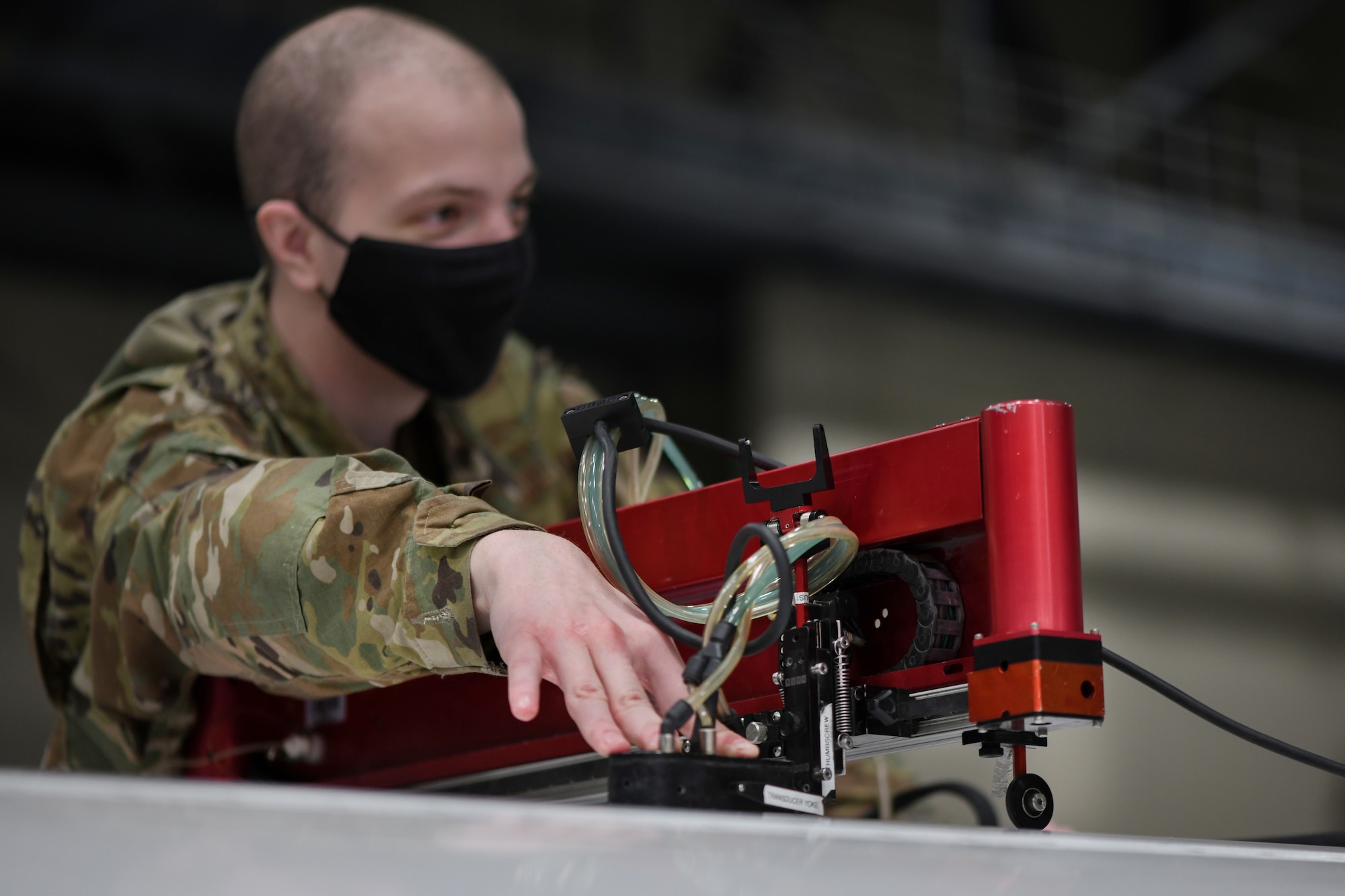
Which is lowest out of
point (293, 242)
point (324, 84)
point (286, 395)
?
point (286, 395)

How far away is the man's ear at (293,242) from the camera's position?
123 cm

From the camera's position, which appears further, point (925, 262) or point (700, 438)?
point (925, 262)

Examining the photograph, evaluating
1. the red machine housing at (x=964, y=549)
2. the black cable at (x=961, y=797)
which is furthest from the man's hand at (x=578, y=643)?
the black cable at (x=961, y=797)

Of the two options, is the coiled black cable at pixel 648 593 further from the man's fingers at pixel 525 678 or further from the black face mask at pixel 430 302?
the black face mask at pixel 430 302

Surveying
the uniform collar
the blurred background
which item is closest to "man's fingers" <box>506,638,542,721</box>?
the uniform collar

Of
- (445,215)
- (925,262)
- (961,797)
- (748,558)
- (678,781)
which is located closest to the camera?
(678,781)

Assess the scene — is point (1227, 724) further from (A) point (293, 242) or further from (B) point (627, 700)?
(A) point (293, 242)

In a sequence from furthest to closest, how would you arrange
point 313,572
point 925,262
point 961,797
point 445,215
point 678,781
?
point 925,262 < point 445,215 < point 961,797 < point 313,572 < point 678,781

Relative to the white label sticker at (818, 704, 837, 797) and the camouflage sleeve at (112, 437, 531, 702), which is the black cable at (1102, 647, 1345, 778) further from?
the camouflage sleeve at (112, 437, 531, 702)

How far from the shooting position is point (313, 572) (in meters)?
0.79

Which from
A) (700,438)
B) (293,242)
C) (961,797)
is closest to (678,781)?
(700,438)

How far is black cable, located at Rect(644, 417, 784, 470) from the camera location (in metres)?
0.74

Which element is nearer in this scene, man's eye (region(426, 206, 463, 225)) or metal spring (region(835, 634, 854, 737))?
metal spring (region(835, 634, 854, 737))

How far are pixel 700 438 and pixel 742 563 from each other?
11cm
